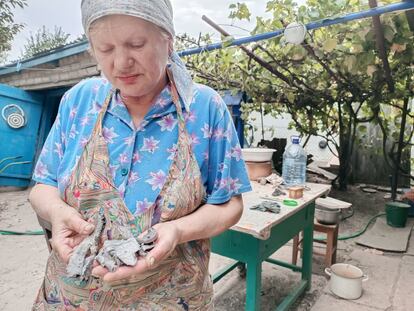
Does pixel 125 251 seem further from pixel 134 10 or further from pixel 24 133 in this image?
pixel 24 133

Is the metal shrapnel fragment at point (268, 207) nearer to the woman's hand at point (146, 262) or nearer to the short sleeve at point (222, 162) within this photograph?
the short sleeve at point (222, 162)

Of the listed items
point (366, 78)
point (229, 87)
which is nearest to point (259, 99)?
point (229, 87)

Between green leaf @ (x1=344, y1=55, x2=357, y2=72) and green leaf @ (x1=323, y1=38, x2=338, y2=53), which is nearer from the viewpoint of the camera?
green leaf @ (x1=323, y1=38, x2=338, y2=53)

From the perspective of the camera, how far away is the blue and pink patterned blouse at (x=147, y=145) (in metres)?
0.95

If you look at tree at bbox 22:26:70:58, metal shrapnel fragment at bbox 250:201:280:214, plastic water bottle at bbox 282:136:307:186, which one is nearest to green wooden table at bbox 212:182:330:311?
metal shrapnel fragment at bbox 250:201:280:214

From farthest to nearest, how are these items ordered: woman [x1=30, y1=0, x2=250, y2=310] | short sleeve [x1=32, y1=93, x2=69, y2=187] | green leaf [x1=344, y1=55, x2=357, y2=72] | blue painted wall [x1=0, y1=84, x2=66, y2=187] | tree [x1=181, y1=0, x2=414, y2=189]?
1. blue painted wall [x1=0, y1=84, x2=66, y2=187]
2. green leaf [x1=344, y1=55, x2=357, y2=72]
3. tree [x1=181, y1=0, x2=414, y2=189]
4. short sleeve [x1=32, y1=93, x2=69, y2=187]
5. woman [x1=30, y1=0, x2=250, y2=310]

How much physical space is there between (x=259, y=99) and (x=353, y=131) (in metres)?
2.26

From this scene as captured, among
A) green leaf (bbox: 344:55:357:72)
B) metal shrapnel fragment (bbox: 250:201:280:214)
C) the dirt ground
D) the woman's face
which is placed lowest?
the dirt ground

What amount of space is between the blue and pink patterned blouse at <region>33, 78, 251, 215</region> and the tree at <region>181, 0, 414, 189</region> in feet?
7.46

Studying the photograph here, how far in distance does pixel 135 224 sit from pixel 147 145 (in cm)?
23

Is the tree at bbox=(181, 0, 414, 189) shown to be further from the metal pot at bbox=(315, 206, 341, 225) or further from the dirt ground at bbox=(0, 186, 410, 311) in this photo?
the dirt ground at bbox=(0, 186, 410, 311)

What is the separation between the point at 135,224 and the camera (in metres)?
0.93

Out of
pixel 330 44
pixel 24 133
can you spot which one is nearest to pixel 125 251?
pixel 330 44

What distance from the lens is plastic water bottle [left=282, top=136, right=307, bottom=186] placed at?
3395 mm
